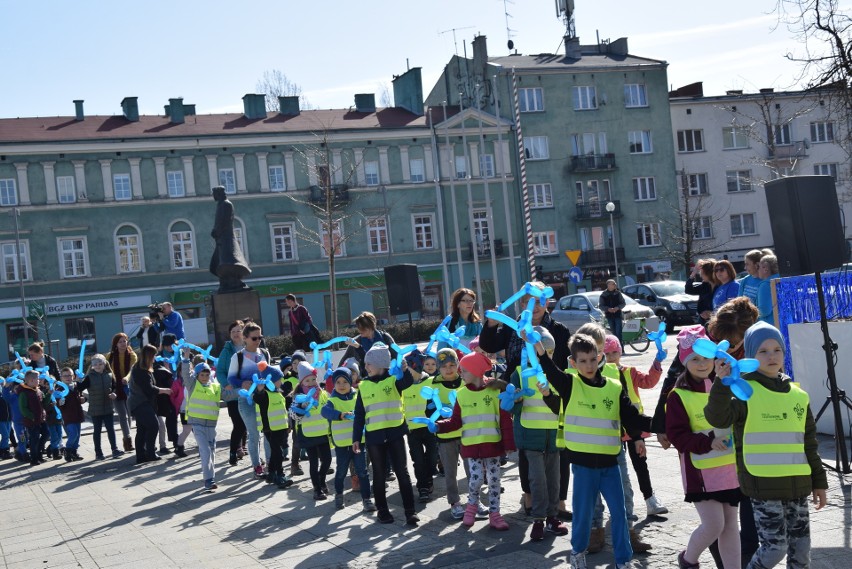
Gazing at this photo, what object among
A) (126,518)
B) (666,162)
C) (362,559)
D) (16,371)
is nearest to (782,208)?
(362,559)

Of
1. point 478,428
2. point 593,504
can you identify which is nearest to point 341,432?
point 478,428

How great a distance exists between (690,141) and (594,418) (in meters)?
59.6

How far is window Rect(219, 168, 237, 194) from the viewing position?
53.0 metres

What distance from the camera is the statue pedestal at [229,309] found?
23.4m

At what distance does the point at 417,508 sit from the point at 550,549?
247 cm

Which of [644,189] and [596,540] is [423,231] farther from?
[596,540]

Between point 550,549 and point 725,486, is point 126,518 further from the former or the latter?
point 725,486

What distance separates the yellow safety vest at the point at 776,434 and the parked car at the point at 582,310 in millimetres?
21284

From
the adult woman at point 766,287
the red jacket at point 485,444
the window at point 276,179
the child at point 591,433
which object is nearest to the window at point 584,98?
the window at point 276,179

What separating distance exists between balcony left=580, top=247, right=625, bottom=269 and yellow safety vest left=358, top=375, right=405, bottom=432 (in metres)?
50.1

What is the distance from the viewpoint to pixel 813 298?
37.6ft

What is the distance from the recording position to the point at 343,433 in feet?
34.4

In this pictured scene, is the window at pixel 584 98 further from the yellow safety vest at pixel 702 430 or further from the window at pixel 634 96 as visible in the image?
the yellow safety vest at pixel 702 430

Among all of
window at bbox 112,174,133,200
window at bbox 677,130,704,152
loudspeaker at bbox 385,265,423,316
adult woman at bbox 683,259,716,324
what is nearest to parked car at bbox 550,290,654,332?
loudspeaker at bbox 385,265,423,316
